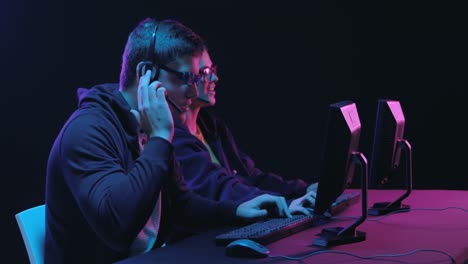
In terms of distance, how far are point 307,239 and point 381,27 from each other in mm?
2430

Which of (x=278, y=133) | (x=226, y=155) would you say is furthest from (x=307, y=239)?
(x=278, y=133)

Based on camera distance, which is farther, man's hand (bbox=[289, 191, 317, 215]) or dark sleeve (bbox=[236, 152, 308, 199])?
dark sleeve (bbox=[236, 152, 308, 199])

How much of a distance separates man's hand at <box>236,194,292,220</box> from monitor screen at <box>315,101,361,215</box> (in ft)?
0.77

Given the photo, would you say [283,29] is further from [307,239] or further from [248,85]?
[307,239]

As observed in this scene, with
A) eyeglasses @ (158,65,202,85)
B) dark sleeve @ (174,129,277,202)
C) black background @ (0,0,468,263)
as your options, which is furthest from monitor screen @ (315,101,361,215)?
black background @ (0,0,468,263)

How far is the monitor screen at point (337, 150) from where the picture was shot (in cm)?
Answer: 146

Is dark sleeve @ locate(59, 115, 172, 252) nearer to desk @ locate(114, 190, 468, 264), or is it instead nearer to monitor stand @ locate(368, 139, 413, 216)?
desk @ locate(114, 190, 468, 264)

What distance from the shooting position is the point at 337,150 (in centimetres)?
148

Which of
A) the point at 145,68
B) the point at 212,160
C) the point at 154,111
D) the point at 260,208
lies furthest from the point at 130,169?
the point at 212,160

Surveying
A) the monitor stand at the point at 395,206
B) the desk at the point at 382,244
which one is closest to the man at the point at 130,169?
the desk at the point at 382,244

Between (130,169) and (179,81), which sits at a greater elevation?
(179,81)

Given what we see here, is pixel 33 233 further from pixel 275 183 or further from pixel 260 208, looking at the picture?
pixel 275 183

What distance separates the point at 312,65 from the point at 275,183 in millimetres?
1237

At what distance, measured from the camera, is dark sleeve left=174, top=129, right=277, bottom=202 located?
2.31 meters
